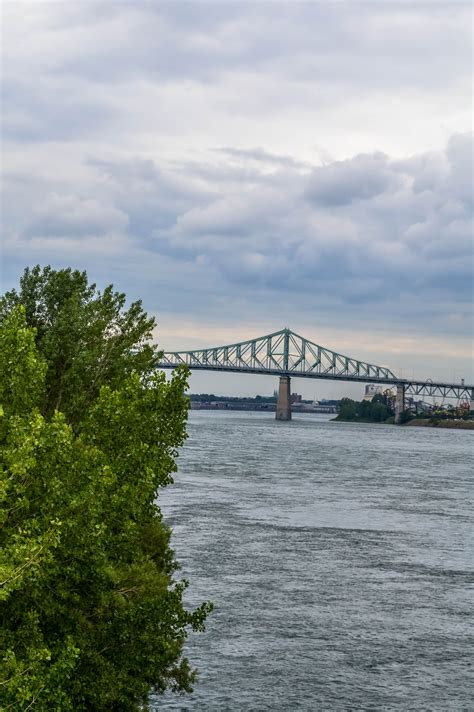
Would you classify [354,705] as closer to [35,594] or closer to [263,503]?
[35,594]

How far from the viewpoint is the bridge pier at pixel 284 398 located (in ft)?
612

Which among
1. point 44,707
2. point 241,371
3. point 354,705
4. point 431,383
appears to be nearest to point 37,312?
point 354,705

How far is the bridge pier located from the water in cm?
12295

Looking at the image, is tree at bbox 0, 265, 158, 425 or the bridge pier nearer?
tree at bbox 0, 265, 158, 425

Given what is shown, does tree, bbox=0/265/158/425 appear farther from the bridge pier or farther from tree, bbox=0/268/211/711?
the bridge pier

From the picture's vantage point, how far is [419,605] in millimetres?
28750

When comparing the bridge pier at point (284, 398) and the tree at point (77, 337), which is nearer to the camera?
Answer: the tree at point (77, 337)

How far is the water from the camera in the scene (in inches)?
840

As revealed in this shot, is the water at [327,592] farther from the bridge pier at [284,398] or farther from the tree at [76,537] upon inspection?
the bridge pier at [284,398]

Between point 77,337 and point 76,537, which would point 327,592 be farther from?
point 76,537

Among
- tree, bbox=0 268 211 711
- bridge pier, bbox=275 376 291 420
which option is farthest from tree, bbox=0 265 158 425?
bridge pier, bbox=275 376 291 420

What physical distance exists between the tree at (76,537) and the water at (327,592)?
15.4 feet

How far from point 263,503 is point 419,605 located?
23.3 meters

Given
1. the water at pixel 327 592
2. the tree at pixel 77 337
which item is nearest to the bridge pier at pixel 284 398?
the water at pixel 327 592
